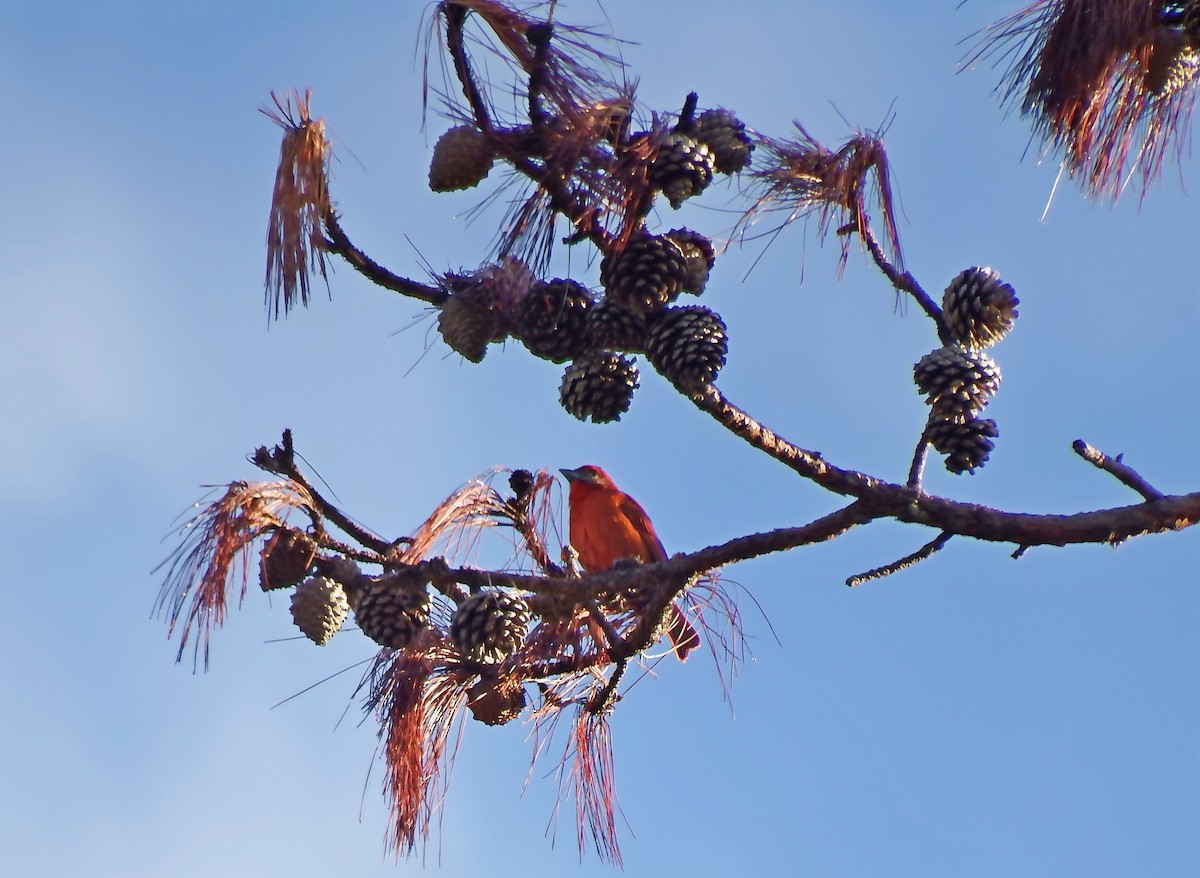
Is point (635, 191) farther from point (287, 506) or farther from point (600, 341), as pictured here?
point (287, 506)

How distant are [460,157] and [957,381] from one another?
1078 mm

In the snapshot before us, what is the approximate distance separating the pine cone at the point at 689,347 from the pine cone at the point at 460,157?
47 centimetres

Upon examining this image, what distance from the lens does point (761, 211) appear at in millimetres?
2980

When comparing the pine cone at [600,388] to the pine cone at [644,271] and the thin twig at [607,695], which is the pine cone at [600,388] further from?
the thin twig at [607,695]

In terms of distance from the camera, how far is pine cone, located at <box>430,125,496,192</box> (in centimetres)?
258

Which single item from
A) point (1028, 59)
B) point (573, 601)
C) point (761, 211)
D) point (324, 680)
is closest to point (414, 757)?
point (324, 680)

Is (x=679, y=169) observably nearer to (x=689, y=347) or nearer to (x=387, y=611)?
(x=689, y=347)

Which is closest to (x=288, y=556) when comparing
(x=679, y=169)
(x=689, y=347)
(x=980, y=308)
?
(x=689, y=347)

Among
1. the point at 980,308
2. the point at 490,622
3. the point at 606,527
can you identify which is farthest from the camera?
the point at 606,527

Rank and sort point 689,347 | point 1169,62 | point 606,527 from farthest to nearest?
point 606,527 < point 1169,62 < point 689,347

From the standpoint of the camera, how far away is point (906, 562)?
8.93ft

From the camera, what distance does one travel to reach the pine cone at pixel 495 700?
277 centimetres

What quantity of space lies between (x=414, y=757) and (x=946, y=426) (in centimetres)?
127


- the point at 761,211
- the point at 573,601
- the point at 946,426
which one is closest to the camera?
the point at 573,601
